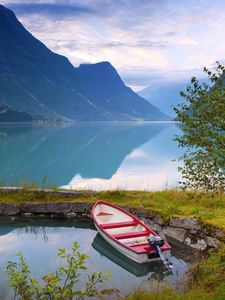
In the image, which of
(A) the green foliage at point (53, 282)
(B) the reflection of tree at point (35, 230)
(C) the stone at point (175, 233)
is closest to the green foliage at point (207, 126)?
(A) the green foliage at point (53, 282)

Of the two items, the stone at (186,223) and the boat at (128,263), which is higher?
the stone at (186,223)

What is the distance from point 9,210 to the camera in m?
18.3

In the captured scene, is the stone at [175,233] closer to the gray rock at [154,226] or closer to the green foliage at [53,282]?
the gray rock at [154,226]

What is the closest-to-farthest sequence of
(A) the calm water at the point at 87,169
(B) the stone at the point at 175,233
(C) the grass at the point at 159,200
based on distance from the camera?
(B) the stone at the point at 175,233 < (C) the grass at the point at 159,200 < (A) the calm water at the point at 87,169

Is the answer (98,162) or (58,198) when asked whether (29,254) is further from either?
(98,162)

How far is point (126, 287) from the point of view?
10875 millimetres

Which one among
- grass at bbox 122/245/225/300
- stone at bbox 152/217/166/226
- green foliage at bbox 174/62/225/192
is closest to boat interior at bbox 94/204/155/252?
stone at bbox 152/217/166/226

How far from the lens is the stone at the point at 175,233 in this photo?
1470 cm

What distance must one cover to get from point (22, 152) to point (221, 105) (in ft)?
187

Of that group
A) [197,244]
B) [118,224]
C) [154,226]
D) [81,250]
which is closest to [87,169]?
[154,226]

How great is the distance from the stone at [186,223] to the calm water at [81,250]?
99 cm

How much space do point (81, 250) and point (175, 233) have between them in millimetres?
3858

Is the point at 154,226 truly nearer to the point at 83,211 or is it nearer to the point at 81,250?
the point at 81,250

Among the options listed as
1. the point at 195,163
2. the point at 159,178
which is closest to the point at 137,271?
the point at 195,163
